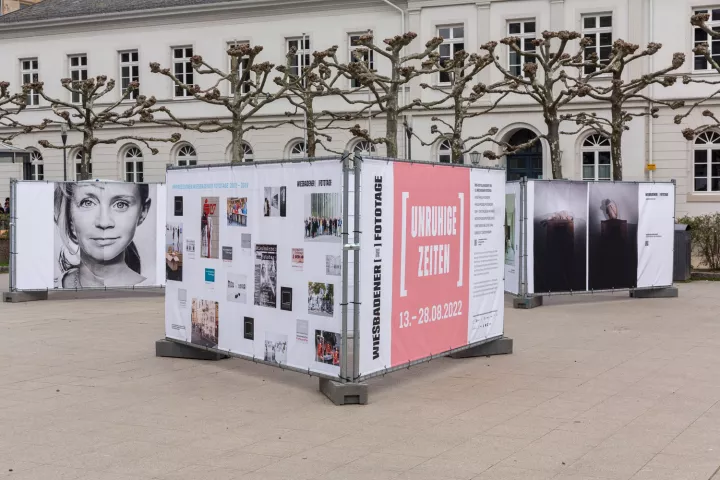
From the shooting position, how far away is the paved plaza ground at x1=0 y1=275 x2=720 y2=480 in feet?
23.4

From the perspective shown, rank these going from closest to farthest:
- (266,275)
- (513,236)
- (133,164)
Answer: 1. (266,275)
2. (513,236)
3. (133,164)

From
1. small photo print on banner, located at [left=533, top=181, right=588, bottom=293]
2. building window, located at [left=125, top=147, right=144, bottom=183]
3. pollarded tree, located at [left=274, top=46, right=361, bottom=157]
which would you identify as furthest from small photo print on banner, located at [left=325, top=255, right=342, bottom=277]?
building window, located at [left=125, top=147, right=144, bottom=183]

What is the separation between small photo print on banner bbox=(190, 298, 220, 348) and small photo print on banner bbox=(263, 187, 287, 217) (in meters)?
1.45

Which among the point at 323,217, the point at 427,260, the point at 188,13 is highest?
the point at 188,13

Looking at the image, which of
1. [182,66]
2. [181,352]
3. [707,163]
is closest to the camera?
[181,352]

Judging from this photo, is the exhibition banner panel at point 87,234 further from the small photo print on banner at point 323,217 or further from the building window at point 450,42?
the building window at point 450,42

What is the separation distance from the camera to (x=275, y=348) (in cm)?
1022

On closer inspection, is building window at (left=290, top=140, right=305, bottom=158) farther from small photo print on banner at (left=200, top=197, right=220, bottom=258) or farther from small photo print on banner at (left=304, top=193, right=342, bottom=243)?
small photo print on banner at (left=304, top=193, right=342, bottom=243)

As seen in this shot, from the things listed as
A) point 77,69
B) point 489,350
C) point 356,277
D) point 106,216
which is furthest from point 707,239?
point 77,69

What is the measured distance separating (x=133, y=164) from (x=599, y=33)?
70.9 feet

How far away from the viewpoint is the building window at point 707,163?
3728 cm

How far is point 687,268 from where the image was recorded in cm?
2356

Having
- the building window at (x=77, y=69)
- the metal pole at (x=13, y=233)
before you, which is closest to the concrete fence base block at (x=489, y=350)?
the metal pole at (x=13, y=233)

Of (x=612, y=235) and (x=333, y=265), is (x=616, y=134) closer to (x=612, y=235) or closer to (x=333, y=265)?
(x=612, y=235)
